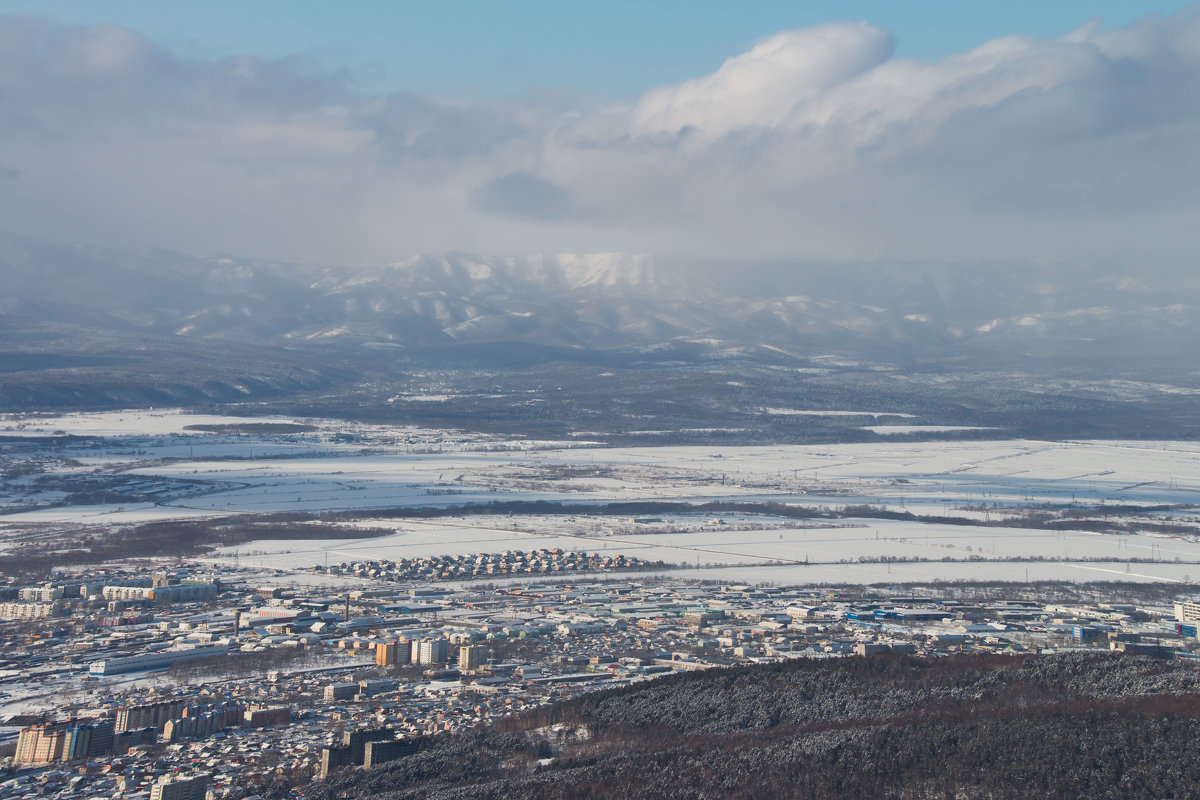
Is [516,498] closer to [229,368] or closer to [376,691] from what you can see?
[376,691]

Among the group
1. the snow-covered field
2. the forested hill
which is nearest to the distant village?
the forested hill

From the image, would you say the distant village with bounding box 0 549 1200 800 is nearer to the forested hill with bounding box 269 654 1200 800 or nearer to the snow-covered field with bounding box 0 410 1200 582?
the forested hill with bounding box 269 654 1200 800

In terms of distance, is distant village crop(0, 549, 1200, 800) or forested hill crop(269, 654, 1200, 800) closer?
forested hill crop(269, 654, 1200, 800)

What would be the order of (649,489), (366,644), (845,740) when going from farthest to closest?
(649,489)
(366,644)
(845,740)

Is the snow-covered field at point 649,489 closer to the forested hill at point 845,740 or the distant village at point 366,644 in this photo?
the distant village at point 366,644

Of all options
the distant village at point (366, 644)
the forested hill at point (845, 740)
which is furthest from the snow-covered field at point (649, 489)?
the forested hill at point (845, 740)

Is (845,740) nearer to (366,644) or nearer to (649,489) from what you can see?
(366,644)

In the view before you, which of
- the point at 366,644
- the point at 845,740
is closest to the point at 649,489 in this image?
the point at 366,644
